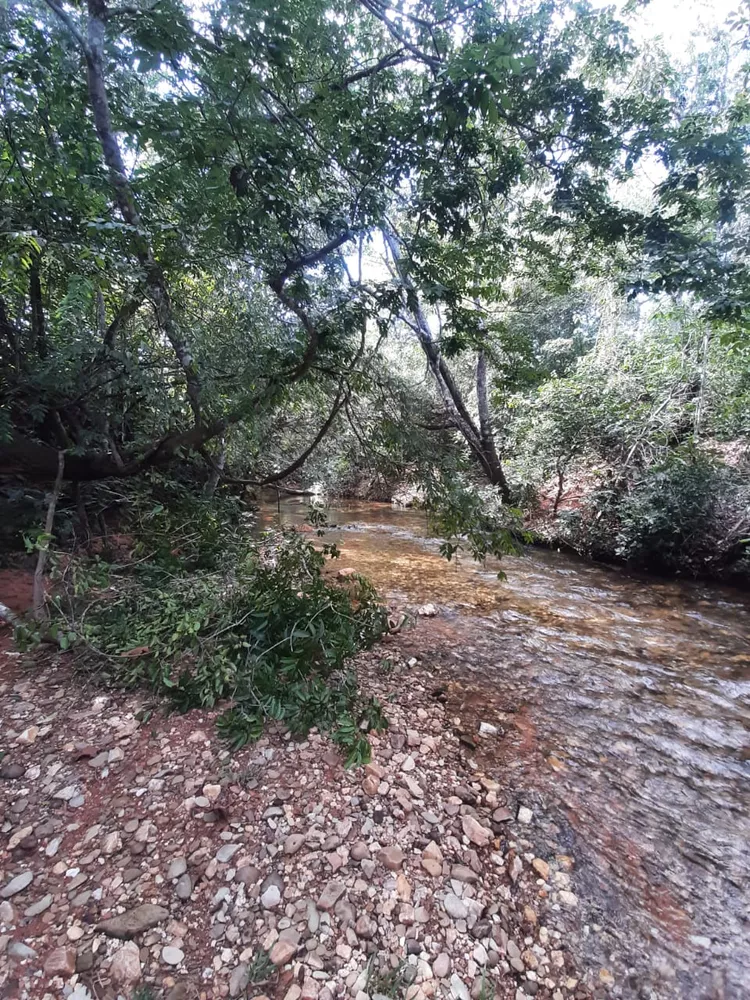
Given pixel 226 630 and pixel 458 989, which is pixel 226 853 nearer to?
pixel 458 989

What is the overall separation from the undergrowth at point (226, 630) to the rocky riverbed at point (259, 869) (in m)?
0.17

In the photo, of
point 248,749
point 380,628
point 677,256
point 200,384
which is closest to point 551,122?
point 677,256

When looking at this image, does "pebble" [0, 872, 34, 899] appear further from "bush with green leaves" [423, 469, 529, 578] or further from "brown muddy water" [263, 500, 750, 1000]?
"bush with green leaves" [423, 469, 529, 578]

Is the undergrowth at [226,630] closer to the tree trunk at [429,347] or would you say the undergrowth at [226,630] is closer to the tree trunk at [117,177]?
the tree trunk at [117,177]

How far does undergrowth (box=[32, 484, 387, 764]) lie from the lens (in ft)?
8.22

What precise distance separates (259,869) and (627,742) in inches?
94.1

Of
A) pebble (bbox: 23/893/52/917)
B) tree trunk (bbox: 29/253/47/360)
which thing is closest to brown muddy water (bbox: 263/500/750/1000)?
pebble (bbox: 23/893/52/917)

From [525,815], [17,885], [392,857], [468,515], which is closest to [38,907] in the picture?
[17,885]

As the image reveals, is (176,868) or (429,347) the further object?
(429,347)

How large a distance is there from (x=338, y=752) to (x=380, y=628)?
56.6 inches

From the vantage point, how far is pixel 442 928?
1589mm

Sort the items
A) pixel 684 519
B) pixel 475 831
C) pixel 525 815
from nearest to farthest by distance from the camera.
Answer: pixel 475 831, pixel 525 815, pixel 684 519

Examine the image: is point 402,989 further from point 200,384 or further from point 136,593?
point 200,384

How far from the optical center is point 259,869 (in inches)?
67.3
